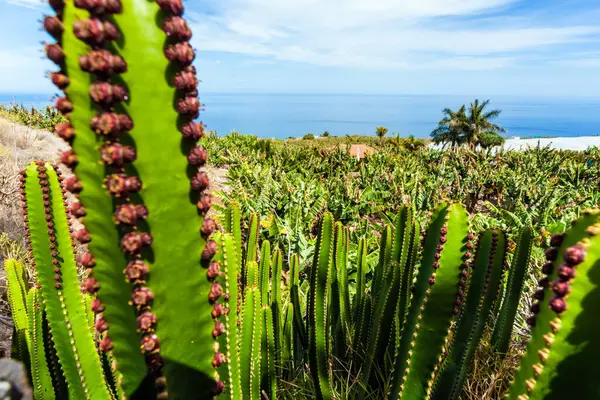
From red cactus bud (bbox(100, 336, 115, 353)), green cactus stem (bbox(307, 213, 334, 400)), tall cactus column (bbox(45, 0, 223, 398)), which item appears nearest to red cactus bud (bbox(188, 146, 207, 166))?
tall cactus column (bbox(45, 0, 223, 398))

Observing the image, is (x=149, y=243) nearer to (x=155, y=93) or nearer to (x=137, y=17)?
(x=155, y=93)

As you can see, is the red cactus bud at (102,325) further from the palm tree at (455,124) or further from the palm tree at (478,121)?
the palm tree at (478,121)

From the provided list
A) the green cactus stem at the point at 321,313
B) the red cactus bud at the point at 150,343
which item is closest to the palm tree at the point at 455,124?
the green cactus stem at the point at 321,313

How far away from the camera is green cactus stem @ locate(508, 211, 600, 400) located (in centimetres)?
80

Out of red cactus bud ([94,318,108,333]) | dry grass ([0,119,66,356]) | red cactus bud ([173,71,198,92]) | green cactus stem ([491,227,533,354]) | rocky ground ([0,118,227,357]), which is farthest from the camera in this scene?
dry grass ([0,119,66,356])

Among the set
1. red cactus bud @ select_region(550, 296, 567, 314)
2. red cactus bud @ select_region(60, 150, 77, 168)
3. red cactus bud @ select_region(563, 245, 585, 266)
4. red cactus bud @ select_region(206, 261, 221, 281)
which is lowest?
red cactus bud @ select_region(206, 261, 221, 281)

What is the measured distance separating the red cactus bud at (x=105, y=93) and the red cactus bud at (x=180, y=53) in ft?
0.39

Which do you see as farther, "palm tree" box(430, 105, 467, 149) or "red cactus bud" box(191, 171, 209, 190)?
"palm tree" box(430, 105, 467, 149)

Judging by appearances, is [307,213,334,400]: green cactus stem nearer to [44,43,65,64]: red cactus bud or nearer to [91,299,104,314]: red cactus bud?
[91,299,104,314]: red cactus bud

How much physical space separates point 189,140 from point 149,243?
0.76 feet

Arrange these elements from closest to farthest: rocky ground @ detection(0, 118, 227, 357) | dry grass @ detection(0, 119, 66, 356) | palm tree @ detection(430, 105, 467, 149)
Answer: rocky ground @ detection(0, 118, 227, 357) < dry grass @ detection(0, 119, 66, 356) < palm tree @ detection(430, 105, 467, 149)

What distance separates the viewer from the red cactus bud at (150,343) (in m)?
0.90

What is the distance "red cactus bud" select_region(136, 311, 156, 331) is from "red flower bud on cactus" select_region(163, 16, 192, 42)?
1.93 ft

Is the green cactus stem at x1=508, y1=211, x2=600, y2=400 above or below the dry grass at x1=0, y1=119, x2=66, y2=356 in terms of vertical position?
above
